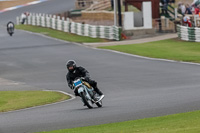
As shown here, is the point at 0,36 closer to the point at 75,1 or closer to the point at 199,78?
the point at 75,1

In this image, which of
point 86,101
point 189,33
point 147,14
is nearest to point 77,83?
point 86,101

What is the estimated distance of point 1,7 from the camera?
77188 mm

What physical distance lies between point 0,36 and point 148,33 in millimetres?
12368

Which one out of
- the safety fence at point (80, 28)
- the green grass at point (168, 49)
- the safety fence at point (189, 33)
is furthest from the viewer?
the safety fence at point (80, 28)

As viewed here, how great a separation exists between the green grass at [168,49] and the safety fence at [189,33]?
0.61 m

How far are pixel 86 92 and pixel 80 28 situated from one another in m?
35.1

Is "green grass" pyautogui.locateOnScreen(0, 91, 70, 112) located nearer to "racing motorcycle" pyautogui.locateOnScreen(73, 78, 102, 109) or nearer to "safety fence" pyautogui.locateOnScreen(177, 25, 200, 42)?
"racing motorcycle" pyautogui.locateOnScreen(73, 78, 102, 109)

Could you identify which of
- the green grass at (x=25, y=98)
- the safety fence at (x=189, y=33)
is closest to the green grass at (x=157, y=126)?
the green grass at (x=25, y=98)

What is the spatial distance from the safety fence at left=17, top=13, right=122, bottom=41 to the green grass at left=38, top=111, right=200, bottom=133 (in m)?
33.2

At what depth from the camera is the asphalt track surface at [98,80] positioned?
1555 centimetres

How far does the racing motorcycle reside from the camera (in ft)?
56.5

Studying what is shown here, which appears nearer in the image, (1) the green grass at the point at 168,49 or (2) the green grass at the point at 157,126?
(2) the green grass at the point at 157,126

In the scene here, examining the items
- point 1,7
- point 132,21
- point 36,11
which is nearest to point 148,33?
point 132,21

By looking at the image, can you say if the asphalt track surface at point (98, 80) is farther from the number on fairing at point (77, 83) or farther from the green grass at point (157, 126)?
the green grass at point (157, 126)
